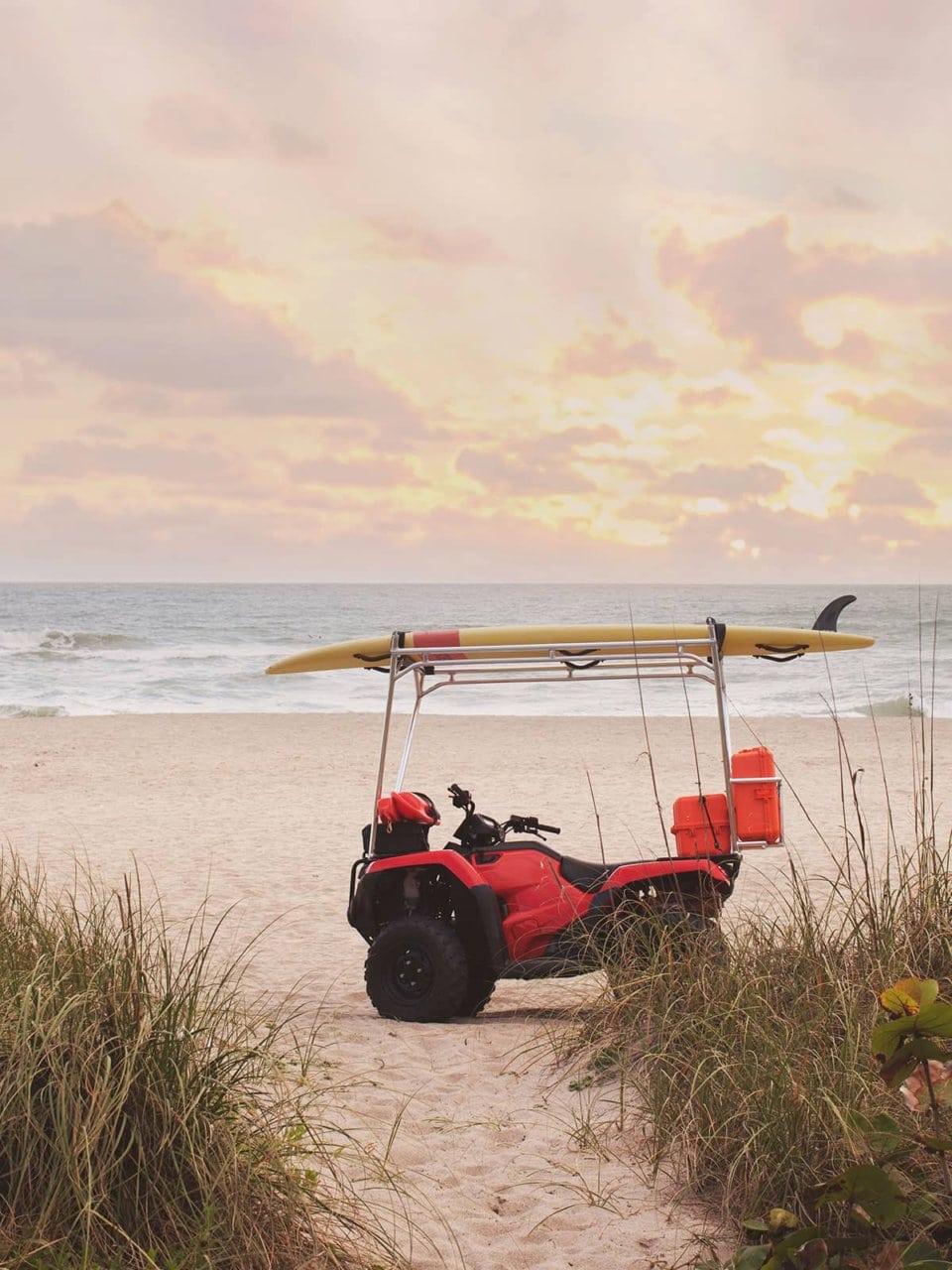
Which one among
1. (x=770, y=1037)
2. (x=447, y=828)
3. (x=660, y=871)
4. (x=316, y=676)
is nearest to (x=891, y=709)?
(x=316, y=676)

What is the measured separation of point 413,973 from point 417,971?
0.09 feet

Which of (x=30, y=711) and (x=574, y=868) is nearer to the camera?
(x=574, y=868)

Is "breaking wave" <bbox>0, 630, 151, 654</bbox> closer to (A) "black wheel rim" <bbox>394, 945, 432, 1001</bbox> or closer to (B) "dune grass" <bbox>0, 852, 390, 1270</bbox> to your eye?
(A) "black wheel rim" <bbox>394, 945, 432, 1001</bbox>

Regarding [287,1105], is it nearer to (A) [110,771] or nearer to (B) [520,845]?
(B) [520,845]

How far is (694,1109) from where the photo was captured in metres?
3.90

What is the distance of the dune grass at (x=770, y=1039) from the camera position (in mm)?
3525

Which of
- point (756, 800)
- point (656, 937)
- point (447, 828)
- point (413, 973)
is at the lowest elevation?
point (447, 828)

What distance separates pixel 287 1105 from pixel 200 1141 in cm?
51

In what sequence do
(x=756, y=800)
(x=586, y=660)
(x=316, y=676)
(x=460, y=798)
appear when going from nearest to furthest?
1. (x=756, y=800)
2. (x=586, y=660)
3. (x=460, y=798)
4. (x=316, y=676)

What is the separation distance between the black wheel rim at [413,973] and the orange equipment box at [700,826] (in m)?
1.33

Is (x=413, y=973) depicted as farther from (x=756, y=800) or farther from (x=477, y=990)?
(x=756, y=800)

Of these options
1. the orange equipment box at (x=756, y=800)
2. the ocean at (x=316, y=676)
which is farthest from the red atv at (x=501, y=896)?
the ocean at (x=316, y=676)

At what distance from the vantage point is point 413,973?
6.07m

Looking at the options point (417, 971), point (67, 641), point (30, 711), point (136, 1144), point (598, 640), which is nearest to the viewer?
point (136, 1144)
